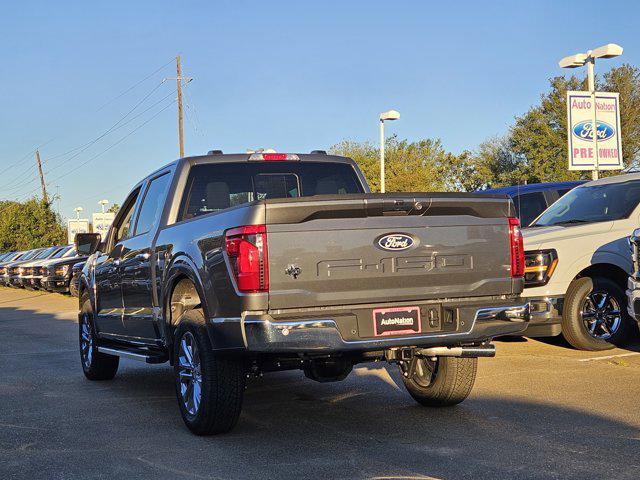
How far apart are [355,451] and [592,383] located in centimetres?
323

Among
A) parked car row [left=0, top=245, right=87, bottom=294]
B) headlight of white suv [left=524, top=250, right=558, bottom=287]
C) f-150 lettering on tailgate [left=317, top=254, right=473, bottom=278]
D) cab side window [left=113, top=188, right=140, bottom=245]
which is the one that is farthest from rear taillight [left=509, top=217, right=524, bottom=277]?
parked car row [left=0, top=245, right=87, bottom=294]

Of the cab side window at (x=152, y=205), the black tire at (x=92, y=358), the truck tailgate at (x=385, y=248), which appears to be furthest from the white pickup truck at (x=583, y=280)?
the black tire at (x=92, y=358)

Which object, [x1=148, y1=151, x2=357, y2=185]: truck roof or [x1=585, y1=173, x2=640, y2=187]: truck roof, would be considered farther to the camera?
[x1=585, y1=173, x2=640, y2=187]: truck roof

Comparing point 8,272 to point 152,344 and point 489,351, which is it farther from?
point 489,351

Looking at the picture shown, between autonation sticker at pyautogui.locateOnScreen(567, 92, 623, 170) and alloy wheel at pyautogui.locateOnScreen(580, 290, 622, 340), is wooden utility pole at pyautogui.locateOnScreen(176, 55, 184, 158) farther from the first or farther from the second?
alloy wheel at pyautogui.locateOnScreen(580, 290, 622, 340)

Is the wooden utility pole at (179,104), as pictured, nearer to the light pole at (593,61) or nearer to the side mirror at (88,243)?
the light pole at (593,61)

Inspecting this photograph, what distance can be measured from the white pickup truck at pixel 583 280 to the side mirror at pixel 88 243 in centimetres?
472

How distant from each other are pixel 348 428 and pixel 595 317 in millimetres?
4621

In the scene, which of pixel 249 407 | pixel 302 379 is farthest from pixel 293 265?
pixel 302 379

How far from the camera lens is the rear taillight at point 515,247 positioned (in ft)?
19.7

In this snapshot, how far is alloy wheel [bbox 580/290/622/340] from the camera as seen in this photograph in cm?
976

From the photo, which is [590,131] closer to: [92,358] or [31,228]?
[92,358]

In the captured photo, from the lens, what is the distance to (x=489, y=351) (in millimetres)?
6062

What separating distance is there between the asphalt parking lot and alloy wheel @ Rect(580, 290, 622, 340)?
0.30 meters
